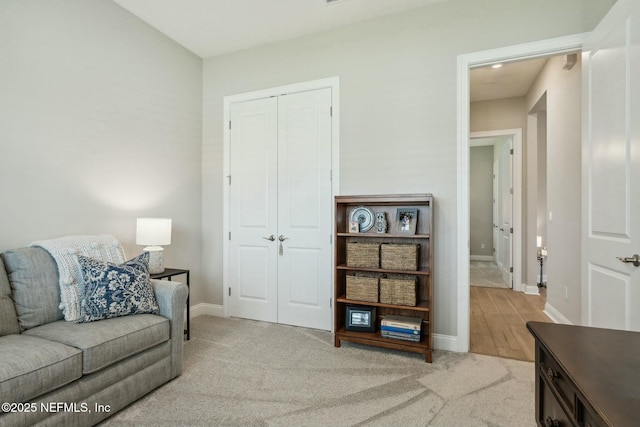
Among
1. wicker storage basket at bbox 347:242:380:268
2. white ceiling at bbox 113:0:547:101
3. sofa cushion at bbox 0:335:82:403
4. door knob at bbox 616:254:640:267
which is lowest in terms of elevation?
sofa cushion at bbox 0:335:82:403

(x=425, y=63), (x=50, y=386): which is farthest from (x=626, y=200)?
(x=50, y=386)

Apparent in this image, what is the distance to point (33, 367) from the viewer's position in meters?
1.39

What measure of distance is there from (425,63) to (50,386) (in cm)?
328

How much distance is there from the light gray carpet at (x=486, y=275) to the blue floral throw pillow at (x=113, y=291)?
15.9 feet

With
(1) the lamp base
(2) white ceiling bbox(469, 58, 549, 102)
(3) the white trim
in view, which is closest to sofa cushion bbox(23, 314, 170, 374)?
(1) the lamp base

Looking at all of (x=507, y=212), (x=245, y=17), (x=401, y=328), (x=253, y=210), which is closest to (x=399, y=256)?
(x=401, y=328)

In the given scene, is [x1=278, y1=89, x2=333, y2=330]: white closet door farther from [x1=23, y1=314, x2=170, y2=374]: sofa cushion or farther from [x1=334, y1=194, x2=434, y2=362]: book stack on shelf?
[x1=23, y1=314, x2=170, y2=374]: sofa cushion

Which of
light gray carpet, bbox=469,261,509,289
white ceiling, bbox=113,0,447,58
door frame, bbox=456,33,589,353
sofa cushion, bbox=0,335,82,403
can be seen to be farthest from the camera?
light gray carpet, bbox=469,261,509,289

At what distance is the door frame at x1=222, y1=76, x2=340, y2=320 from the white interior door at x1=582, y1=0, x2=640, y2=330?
1874 millimetres

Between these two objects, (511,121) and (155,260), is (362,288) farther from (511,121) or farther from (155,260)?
(511,121)

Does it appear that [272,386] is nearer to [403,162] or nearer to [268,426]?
[268,426]

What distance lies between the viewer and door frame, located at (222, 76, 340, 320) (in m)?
3.07

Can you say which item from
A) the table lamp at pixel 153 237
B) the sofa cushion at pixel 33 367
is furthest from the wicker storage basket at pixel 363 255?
the sofa cushion at pixel 33 367

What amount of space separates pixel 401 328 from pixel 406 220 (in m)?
0.88
